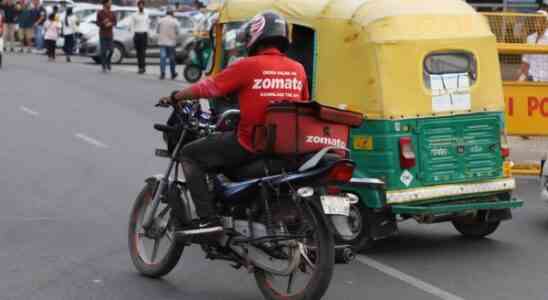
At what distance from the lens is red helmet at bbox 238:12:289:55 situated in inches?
301

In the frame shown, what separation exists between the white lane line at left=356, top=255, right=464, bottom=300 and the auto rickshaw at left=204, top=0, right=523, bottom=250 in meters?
0.18

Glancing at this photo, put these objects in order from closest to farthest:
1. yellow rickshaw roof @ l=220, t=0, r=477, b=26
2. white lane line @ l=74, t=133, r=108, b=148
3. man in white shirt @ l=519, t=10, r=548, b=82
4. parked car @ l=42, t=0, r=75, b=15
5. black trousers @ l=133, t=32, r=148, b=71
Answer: yellow rickshaw roof @ l=220, t=0, r=477, b=26
man in white shirt @ l=519, t=10, r=548, b=82
white lane line @ l=74, t=133, r=108, b=148
black trousers @ l=133, t=32, r=148, b=71
parked car @ l=42, t=0, r=75, b=15

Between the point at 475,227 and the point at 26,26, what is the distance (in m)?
35.5

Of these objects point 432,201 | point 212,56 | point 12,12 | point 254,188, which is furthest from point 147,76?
point 254,188

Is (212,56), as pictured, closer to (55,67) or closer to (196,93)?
(196,93)

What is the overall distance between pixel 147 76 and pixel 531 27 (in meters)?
17.3

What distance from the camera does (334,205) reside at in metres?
7.08

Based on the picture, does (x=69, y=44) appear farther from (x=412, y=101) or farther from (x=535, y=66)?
(x=412, y=101)

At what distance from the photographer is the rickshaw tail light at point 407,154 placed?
943cm

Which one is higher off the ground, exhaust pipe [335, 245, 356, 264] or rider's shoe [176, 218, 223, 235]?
rider's shoe [176, 218, 223, 235]

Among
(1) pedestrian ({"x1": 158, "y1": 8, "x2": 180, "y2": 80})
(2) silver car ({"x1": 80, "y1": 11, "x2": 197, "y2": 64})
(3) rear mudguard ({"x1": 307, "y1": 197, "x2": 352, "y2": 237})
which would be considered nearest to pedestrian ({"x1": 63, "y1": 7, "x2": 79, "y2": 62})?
(2) silver car ({"x1": 80, "y1": 11, "x2": 197, "y2": 64})

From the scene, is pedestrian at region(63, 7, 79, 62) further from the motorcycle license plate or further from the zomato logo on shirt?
the motorcycle license plate

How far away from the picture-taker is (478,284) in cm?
843

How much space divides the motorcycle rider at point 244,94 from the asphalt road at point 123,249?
2.39 feet
